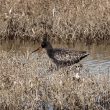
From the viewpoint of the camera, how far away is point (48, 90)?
7574 millimetres

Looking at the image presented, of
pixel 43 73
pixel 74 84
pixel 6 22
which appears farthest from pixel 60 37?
pixel 74 84

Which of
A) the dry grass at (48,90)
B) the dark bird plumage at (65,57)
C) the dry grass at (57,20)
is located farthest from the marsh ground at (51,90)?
the dry grass at (57,20)

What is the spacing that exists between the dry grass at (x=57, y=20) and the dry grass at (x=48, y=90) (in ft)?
13.7

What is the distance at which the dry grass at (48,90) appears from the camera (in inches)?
286

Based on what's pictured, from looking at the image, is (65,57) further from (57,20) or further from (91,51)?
(57,20)

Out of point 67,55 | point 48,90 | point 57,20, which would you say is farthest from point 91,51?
point 48,90

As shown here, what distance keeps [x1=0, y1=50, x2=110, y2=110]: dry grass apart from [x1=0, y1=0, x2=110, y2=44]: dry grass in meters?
4.19

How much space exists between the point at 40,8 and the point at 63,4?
585 millimetres

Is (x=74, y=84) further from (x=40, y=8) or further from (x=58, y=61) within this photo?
(x=40, y=8)

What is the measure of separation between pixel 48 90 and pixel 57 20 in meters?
4.96

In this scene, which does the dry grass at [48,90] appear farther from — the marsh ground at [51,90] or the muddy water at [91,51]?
the muddy water at [91,51]

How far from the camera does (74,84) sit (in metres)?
7.61

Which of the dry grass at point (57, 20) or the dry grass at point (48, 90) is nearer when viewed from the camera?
the dry grass at point (48, 90)

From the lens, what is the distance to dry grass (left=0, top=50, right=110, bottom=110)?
7274mm
